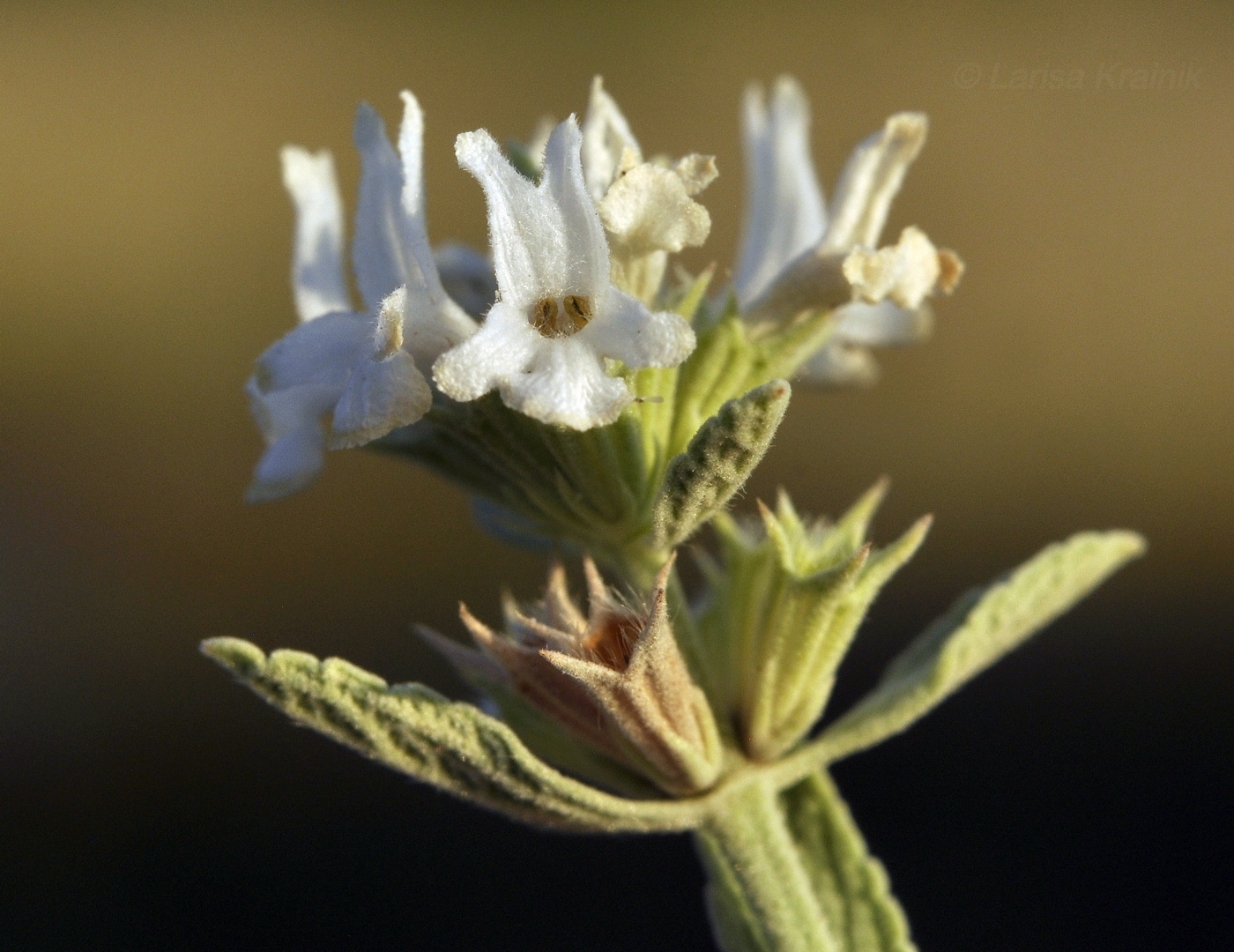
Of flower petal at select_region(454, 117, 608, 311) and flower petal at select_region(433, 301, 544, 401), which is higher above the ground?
flower petal at select_region(454, 117, 608, 311)

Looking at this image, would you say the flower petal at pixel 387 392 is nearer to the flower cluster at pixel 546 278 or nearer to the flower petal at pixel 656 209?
the flower cluster at pixel 546 278

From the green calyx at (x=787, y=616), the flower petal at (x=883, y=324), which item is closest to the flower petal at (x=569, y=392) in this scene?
the green calyx at (x=787, y=616)

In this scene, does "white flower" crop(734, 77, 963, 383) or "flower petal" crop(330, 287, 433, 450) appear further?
"white flower" crop(734, 77, 963, 383)

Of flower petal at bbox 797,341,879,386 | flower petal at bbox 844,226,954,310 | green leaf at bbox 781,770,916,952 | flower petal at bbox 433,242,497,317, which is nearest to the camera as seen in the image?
flower petal at bbox 844,226,954,310

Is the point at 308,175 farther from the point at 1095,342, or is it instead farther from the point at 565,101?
the point at 565,101

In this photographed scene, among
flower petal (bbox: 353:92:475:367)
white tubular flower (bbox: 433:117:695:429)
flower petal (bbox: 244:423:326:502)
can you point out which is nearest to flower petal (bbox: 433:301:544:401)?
white tubular flower (bbox: 433:117:695:429)

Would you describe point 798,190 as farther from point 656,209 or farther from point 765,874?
point 765,874

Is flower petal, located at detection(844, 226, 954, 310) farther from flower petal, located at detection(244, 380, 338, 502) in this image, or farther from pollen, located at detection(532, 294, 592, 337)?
flower petal, located at detection(244, 380, 338, 502)
